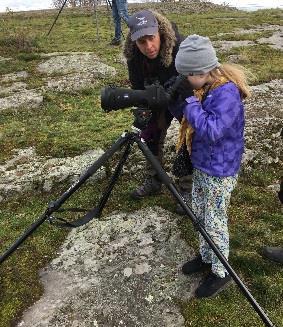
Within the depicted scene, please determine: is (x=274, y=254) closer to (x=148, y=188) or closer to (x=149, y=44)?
(x=148, y=188)

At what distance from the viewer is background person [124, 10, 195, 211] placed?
4.50 metres

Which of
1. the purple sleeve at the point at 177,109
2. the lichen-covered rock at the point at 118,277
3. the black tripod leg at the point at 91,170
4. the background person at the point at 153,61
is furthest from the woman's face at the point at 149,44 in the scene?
the lichen-covered rock at the point at 118,277

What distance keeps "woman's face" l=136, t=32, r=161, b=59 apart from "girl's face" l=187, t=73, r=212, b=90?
3.14ft

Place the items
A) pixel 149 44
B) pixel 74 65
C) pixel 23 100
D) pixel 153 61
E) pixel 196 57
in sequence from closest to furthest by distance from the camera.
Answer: pixel 196 57, pixel 149 44, pixel 153 61, pixel 23 100, pixel 74 65

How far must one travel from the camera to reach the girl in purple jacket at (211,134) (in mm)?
3697

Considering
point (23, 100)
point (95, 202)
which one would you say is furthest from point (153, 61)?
point (23, 100)

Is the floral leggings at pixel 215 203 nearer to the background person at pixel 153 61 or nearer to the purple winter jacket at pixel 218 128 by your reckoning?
the purple winter jacket at pixel 218 128

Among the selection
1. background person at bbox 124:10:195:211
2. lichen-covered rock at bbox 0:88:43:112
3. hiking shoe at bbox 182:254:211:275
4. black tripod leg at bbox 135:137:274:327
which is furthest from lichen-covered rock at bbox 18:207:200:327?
lichen-covered rock at bbox 0:88:43:112

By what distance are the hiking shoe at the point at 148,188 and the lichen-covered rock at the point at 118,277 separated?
37 cm

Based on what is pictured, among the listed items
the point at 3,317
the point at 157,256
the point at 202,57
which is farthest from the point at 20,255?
the point at 202,57

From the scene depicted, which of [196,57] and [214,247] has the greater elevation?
[196,57]

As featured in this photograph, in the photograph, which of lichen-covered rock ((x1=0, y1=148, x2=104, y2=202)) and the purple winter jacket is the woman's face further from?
lichen-covered rock ((x1=0, y1=148, x2=104, y2=202))

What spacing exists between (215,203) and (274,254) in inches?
45.0

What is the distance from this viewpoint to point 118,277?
15.6 feet
